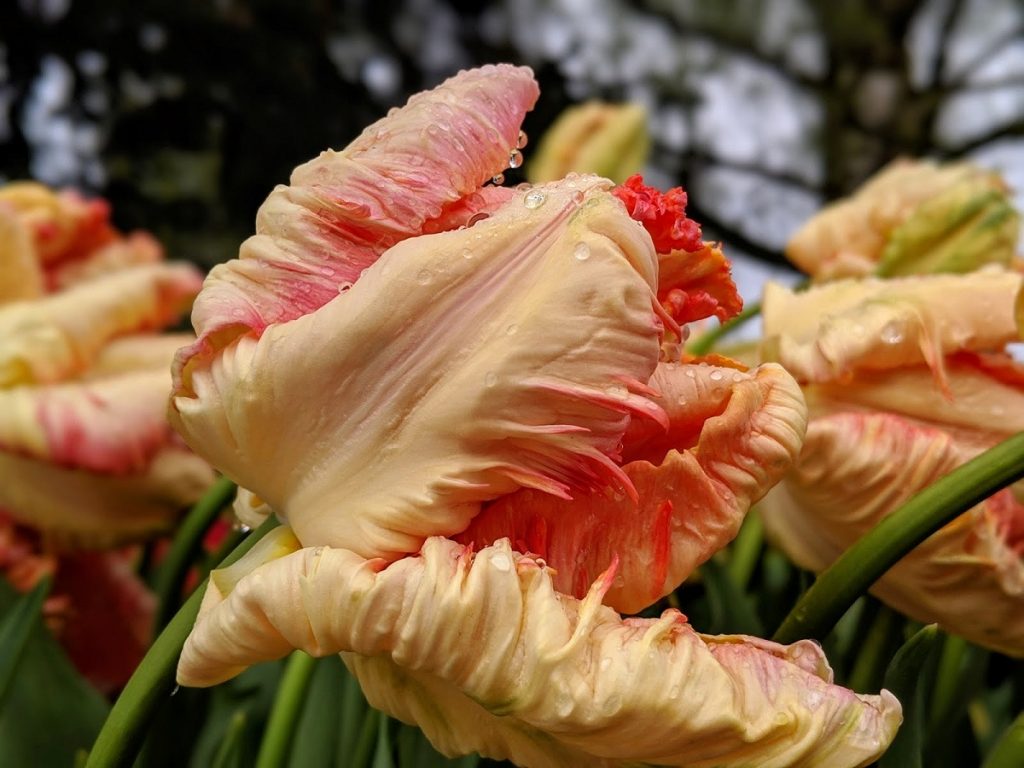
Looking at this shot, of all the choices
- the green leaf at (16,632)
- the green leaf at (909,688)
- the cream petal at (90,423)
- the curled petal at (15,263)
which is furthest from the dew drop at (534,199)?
the curled petal at (15,263)

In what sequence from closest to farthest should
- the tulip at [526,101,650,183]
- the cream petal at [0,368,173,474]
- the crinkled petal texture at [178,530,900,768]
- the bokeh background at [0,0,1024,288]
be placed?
the crinkled petal texture at [178,530,900,768], the cream petal at [0,368,173,474], the tulip at [526,101,650,183], the bokeh background at [0,0,1024,288]

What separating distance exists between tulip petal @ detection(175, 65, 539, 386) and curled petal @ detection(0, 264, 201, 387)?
45 centimetres

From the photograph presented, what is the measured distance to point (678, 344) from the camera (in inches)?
16.0

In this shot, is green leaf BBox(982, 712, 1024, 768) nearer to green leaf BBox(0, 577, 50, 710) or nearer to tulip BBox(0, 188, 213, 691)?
green leaf BBox(0, 577, 50, 710)

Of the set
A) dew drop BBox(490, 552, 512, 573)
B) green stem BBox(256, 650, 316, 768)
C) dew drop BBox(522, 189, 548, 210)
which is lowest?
green stem BBox(256, 650, 316, 768)

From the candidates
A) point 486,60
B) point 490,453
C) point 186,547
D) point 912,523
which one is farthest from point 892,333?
point 486,60

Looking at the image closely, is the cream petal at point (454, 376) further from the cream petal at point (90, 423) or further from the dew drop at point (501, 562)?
the cream petal at point (90, 423)

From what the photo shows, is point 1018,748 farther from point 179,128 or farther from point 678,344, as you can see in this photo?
point 179,128

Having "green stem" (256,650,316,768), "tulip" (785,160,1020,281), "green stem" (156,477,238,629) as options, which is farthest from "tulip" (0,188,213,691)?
"tulip" (785,160,1020,281)

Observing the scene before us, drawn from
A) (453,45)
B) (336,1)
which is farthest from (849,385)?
(453,45)

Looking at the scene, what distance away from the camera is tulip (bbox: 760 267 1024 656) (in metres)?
0.53

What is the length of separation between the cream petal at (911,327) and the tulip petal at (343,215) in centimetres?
23

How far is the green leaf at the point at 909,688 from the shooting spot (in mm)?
454

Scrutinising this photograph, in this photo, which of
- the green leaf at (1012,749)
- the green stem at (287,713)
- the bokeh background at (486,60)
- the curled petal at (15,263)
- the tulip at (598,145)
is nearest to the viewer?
the green leaf at (1012,749)
